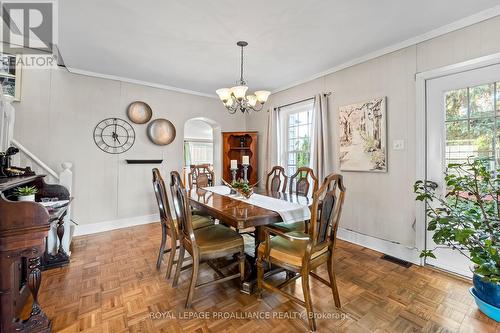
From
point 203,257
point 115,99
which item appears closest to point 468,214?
point 203,257

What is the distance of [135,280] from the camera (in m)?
2.22

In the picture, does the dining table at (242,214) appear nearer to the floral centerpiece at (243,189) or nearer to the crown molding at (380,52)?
the floral centerpiece at (243,189)

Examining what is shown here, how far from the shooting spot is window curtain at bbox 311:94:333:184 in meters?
3.48

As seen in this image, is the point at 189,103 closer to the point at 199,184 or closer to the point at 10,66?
the point at 199,184

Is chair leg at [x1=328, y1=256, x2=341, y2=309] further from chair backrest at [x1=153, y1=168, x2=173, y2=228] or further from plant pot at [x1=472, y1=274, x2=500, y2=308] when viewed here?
chair backrest at [x1=153, y1=168, x2=173, y2=228]

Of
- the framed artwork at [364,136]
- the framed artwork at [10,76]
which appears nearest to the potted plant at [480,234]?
the framed artwork at [364,136]

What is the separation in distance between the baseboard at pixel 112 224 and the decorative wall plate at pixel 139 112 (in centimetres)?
172

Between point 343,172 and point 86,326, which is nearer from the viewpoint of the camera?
point 86,326

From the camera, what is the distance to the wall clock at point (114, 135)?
3707mm

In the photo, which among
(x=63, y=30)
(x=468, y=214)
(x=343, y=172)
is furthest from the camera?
(x=343, y=172)

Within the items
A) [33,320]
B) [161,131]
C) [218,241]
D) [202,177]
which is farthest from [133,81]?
[33,320]

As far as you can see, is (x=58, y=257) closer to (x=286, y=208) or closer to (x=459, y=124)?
(x=286, y=208)

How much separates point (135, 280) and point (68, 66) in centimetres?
324

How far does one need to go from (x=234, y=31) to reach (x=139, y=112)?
94.5 inches
